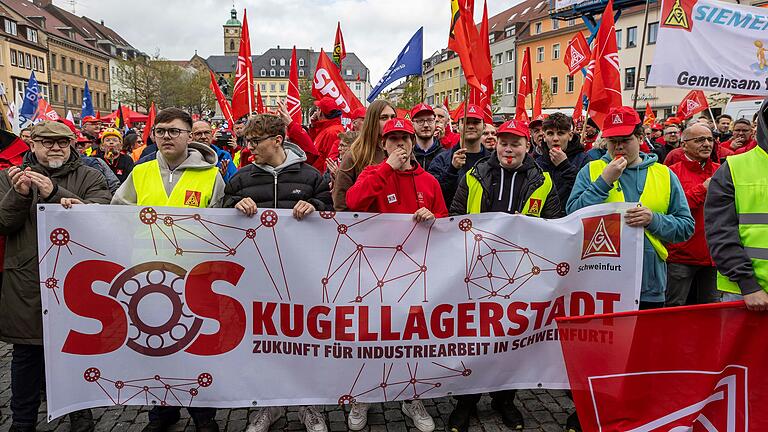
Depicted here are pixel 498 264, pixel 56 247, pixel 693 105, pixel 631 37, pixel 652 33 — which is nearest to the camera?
pixel 56 247

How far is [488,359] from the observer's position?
13.1 ft

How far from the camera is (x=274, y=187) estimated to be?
→ 4.21 metres

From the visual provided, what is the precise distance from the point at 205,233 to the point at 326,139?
4.11 m

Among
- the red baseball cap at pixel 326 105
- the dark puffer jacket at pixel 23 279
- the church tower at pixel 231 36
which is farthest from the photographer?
the church tower at pixel 231 36

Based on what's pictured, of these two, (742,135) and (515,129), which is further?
(742,135)

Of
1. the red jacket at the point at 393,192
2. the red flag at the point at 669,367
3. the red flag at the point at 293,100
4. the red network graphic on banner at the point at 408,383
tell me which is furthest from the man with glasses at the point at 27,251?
the red flag at the point at 293,100

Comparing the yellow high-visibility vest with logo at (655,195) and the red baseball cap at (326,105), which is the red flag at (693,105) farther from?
the yellow high-visibility vest with logo at (655,195)

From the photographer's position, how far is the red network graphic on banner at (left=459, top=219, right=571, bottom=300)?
158 inches

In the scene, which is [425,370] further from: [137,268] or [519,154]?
[137,268]

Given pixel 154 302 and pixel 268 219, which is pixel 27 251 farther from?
pixel 268 219

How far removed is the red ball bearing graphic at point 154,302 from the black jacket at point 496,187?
2.06 m

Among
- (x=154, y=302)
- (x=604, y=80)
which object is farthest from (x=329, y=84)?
(x=154, y=302)

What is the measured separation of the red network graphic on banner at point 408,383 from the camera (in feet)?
12.9

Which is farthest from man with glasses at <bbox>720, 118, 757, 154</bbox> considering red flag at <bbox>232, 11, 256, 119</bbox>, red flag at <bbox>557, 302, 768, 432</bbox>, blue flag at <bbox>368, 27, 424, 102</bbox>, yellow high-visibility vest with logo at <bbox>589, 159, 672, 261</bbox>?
red flag at <bbox>232, 11, 256, 119</bbox>
